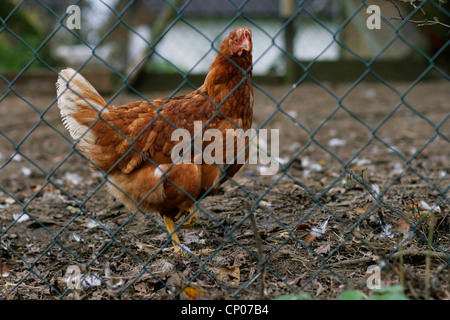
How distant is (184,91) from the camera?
7465 mm

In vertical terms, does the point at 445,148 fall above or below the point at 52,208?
above

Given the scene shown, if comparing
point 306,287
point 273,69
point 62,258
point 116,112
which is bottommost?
point 306,287

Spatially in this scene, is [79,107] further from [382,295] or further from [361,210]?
[382,295]

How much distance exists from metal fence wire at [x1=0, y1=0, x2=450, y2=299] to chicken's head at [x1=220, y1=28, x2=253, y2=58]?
0.35m

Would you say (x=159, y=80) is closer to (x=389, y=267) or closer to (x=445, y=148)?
(x=445, y=148)

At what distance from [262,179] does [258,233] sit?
5.52ft

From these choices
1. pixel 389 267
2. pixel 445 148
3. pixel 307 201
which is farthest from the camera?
pixel 445 148

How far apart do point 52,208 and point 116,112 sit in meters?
1.08

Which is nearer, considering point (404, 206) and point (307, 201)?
point (404, 206)

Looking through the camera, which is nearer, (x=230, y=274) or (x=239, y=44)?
(x=230, y=274)

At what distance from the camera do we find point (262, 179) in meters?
4.02

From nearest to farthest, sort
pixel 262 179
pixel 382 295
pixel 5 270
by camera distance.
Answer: pixel 382 295
pixel 5 270
pixel 262 179

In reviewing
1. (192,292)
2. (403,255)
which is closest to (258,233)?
(192,292)

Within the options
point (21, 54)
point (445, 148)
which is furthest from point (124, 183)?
point (21, 54)
